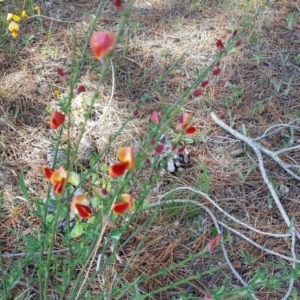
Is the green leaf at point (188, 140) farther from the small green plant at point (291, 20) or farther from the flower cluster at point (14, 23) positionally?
the small green plant at point (291, 20)

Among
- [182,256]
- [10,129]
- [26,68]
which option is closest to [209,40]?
[26,68]

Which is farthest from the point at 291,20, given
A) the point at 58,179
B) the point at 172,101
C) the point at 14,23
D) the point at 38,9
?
the point at 58,179

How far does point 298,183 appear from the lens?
1809 millimetres

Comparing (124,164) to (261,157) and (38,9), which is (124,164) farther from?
(38,9)

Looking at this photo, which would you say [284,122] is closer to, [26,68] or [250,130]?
[250,130]

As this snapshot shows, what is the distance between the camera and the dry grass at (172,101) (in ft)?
5.22

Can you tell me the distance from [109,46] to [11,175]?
1212 mm

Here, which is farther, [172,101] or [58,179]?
[172,101]

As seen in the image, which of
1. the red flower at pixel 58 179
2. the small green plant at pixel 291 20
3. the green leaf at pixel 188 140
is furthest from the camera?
the small green plant at pixel 291 20

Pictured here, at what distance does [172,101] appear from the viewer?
2146 millimetres

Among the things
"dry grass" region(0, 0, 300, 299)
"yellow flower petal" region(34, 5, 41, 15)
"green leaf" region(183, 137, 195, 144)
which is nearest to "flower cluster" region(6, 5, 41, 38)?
"yellow flower petal" region(34, 5, 41, 15)

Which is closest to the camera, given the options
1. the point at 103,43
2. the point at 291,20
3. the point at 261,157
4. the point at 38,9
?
the point at 103,43

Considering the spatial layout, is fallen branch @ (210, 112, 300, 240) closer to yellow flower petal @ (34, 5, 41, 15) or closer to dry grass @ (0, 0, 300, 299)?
dry grass @ (0, 0, 300, 299)

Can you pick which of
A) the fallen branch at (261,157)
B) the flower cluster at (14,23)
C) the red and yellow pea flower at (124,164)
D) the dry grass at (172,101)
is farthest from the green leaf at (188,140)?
the red and yellow pea flower at (124,164)
